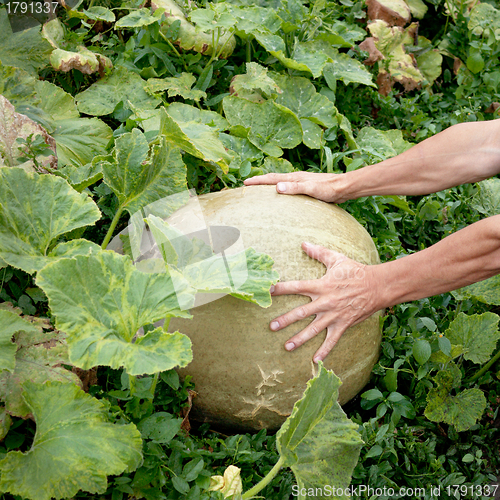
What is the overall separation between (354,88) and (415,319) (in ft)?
5.87

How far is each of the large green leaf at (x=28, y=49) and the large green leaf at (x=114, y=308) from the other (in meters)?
1.68

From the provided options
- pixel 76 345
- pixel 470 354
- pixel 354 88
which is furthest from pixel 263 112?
pixel 76 345

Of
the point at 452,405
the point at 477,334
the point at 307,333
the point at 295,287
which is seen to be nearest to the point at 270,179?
the point at 295,287

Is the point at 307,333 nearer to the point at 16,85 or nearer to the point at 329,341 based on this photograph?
the point at 329,341

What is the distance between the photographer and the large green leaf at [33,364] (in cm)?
163

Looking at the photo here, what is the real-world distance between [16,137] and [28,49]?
0.82 metres

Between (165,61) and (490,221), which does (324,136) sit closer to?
(165,61)

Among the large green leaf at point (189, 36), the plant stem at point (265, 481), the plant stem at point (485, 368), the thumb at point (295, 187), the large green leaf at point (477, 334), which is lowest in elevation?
the plant stem at point (485, 368)

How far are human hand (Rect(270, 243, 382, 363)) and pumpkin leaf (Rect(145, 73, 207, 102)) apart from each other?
1.25 metres

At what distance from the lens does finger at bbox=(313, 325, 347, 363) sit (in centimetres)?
204

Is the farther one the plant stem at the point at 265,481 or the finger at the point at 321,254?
the finger at the point at 321,254

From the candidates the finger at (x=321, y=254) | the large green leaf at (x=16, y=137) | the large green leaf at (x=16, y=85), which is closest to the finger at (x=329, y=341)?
the finger at (x=321, y=254)

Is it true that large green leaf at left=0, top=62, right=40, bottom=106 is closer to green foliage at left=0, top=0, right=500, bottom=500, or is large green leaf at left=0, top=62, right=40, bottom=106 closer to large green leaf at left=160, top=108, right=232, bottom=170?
green foliage at left=0, top=0, right=500, bottom=500

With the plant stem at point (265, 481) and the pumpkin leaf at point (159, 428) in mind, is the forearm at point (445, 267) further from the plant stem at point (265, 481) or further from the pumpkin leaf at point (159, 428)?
the pumpkin leaf at point (159, 428)
